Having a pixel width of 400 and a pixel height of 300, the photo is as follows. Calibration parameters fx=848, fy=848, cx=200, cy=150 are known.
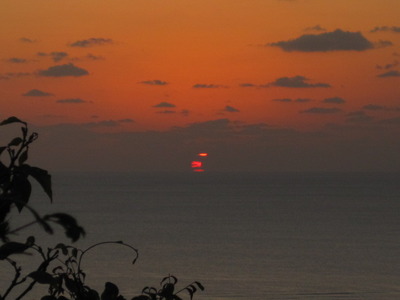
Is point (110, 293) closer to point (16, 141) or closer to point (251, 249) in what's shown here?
point (16, 141)

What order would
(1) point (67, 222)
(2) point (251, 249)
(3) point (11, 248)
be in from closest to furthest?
1. (1) point (67, 222)
2. (3) point (11, 248)
3. (2) point (251, 249)

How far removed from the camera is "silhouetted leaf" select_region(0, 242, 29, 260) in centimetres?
215

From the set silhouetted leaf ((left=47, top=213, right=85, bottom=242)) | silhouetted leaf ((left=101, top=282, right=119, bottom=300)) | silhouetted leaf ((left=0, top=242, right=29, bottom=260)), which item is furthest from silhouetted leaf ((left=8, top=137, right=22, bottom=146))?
silhouetted leaf ((left=101, top=282, right=119, bottom=300))

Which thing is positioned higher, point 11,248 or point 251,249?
point 11,248

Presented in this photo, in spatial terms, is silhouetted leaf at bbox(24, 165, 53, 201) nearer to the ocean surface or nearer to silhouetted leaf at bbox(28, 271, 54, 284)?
silhouetted leaf at bbox(28, 271, 54, 284)

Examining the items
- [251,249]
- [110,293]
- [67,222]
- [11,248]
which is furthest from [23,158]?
[251,249]

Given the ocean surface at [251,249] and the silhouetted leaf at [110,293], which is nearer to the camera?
the silhouetted leaf at [110,293]

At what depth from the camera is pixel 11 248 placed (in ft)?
7.28

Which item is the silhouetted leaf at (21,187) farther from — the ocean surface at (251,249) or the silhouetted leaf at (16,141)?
the ocean surface at (251,249)

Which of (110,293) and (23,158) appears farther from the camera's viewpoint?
(110,293)

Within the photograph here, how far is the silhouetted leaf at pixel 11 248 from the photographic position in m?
2.15

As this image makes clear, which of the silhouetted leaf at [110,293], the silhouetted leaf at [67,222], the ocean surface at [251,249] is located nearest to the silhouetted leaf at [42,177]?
the silhouetted leaf at [67,222]

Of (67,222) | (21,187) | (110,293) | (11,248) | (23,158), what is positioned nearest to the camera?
(67,222)

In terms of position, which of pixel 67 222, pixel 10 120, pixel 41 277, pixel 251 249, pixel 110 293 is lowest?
pixel 251 249
